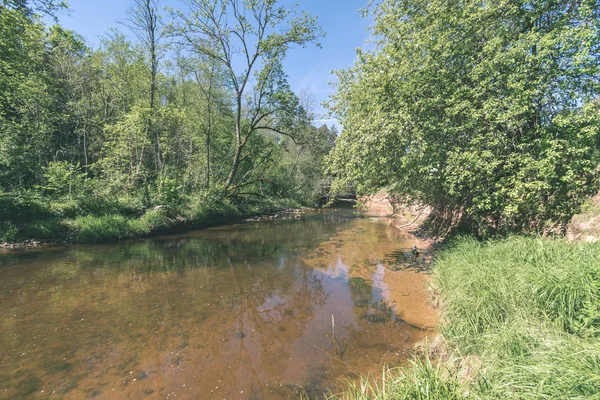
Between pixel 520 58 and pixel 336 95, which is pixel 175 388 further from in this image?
pixel 336 95

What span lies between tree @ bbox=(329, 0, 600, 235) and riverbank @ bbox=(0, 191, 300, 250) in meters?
12.8

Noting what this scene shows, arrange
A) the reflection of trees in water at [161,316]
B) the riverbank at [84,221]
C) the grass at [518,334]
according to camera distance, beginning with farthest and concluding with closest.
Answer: the riverbank at [84,221], the reflection of trees in water at [161,316], the grass at [518,334]

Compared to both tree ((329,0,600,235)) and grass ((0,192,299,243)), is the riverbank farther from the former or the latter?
tree ((329,0,600,235))

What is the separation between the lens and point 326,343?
5.02 meters

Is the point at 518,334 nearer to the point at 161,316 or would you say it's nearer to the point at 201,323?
the point at 201,323

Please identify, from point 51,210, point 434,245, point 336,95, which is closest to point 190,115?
point 51,210

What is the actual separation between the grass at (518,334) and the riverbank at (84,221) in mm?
14847

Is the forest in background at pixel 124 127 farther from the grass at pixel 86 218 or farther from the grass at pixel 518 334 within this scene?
the grass at pixel 518 334

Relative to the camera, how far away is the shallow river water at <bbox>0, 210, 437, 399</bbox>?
4031 mm

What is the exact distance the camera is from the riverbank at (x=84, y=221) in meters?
11.7

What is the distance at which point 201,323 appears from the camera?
19.0ft

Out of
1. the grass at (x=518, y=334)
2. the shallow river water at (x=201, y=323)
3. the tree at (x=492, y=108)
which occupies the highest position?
the tree at (x=492, y=108)

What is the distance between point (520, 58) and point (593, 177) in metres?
3.91

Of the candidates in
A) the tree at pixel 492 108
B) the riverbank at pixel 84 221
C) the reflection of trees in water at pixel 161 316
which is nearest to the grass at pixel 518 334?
the reflection of trees in water at pixel 161 316
